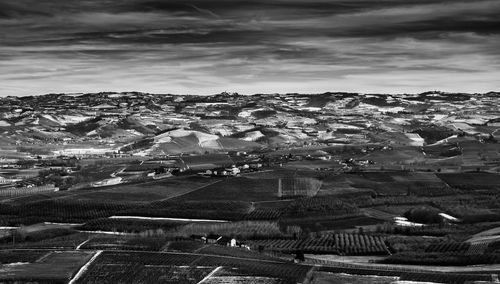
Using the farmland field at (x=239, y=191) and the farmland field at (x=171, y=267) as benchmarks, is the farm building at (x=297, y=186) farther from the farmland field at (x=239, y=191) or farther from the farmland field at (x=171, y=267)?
the farmland field at (x=171, y=267)

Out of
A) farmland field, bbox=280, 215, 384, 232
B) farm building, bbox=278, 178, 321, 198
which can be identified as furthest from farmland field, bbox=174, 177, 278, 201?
farmland field, bbox=280, 215, 384, 232

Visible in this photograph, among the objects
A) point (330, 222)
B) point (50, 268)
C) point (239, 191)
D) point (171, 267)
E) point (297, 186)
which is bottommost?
point (297, 186)

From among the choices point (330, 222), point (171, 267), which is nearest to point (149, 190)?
point (330, 222)

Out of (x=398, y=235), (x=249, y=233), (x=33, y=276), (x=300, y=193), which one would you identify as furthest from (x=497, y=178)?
(x=33, y=276)

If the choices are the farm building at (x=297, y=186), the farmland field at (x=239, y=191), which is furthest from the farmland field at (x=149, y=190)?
the farm building at (x=297, y=186)

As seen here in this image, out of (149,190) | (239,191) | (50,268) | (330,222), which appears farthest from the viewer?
(149,190)

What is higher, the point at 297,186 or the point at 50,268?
the point at 50,268

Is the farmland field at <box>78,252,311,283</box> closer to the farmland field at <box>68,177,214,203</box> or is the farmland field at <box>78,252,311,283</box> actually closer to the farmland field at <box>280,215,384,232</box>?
the farmland field at <box>280,215,384,232</box>

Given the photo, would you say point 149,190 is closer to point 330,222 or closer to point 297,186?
point 297,186

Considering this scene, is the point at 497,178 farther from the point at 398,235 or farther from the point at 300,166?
the point at 398,235
